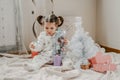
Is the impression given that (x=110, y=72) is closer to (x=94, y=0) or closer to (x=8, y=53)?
(x=8, y=53)

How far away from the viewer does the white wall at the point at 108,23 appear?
2.17 meters

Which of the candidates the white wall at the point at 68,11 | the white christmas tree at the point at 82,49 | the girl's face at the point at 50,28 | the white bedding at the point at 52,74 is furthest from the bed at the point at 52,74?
the white wall at the point at 68,11

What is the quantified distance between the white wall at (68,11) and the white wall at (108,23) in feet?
0.28

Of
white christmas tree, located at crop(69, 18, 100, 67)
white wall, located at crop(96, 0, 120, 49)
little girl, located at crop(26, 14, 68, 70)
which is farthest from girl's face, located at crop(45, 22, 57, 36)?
white wall, located at crop(96, 0, 120, 49)

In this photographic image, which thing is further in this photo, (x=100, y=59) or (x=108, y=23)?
(x=108, y=23)

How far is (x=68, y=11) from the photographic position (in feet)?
7.67

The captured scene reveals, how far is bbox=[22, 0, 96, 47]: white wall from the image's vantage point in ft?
6.91

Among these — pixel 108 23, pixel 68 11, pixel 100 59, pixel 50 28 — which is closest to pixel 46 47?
pixel 50 28

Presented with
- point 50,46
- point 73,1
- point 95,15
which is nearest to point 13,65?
point 50,46

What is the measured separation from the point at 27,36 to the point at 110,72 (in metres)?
1.05

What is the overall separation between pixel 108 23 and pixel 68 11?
1.59ft

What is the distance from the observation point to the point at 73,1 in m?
2.35

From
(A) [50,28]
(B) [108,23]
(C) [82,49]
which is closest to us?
(C) [82,49]

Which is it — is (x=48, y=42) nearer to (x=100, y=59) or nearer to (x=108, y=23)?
(x=100, y=59)
